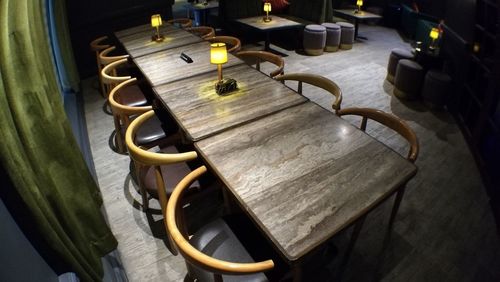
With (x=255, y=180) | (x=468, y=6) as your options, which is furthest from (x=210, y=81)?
(x=468, y=6)

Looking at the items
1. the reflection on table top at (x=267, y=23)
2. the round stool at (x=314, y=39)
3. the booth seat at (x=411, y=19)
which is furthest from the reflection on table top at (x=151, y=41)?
the booth seat at (x=411, y=19)

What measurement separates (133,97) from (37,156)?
204 centimetres

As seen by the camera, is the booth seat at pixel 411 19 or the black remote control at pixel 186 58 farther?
the booth seat at pixel 411 19

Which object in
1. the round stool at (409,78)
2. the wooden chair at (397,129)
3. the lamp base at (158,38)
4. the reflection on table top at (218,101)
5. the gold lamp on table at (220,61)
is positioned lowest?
the round stool at (409,78)

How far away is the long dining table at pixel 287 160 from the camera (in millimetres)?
1141

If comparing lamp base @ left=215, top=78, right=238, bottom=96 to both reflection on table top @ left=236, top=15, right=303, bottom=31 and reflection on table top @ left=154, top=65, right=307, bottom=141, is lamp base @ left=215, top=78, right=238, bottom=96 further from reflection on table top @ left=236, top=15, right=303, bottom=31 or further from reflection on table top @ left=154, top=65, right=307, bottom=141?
reflection on table top @ left=236, top=15, right=303, bottom=31

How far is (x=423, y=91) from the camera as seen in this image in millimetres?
3775

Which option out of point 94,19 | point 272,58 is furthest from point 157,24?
point 94,19

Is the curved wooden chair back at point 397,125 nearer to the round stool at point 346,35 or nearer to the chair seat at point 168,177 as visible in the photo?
the chair seat at point 168,177

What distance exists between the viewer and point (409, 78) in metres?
3.85

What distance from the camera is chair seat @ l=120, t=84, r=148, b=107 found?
2.90 metres

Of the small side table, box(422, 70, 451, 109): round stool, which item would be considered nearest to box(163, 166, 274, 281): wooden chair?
box(422, 70, 451, 109): round stool

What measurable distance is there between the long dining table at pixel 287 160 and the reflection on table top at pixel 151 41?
3.85 feet

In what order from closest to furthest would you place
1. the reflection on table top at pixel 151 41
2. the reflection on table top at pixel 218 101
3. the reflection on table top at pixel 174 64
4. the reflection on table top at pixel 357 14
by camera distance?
the reflection on table top at pixel 218 101 < the reflection on table top at pixel 174 64 < the reflection on table top at pixel 151 41 < the reflection on table top at pixel 357 14
